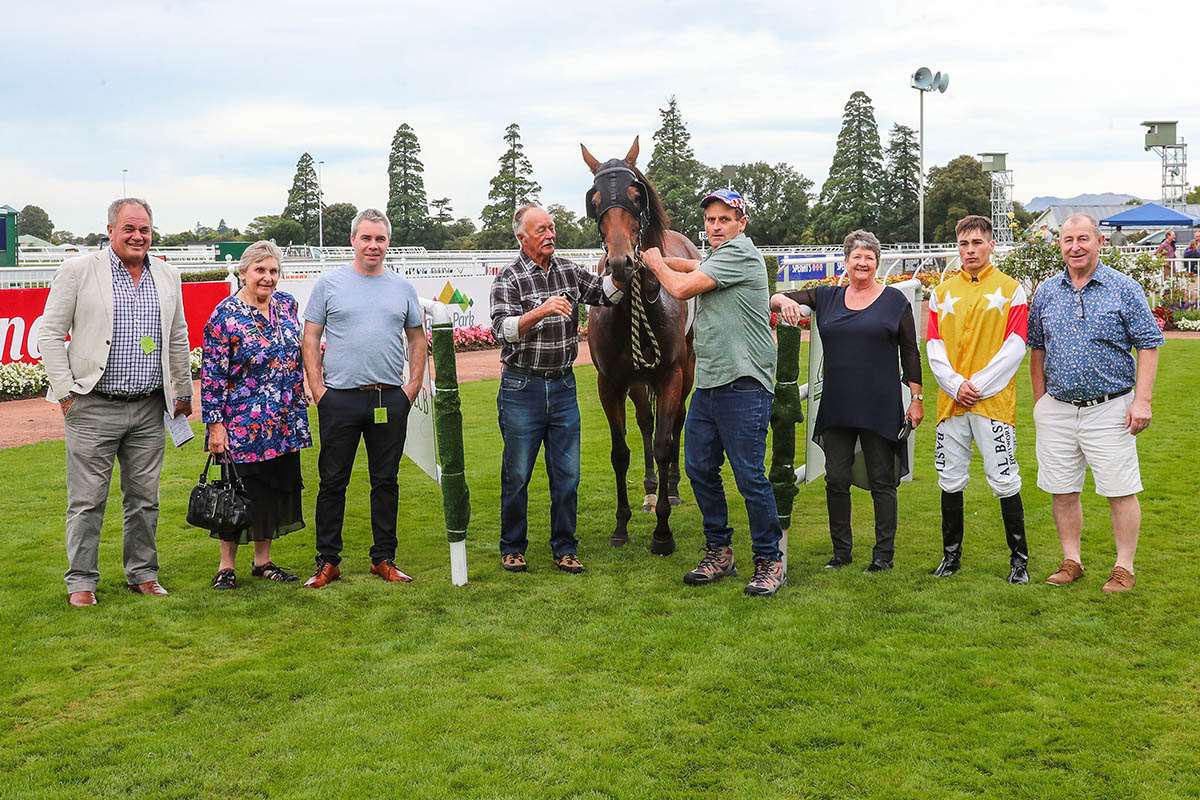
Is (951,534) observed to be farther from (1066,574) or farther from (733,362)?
(733,362)

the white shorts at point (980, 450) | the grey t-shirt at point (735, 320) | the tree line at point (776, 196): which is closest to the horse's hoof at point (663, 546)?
the grey t-shirt at point (735, 320)

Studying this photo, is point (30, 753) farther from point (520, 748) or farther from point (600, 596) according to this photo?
point (600, 596)

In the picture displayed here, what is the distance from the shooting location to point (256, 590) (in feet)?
17.4

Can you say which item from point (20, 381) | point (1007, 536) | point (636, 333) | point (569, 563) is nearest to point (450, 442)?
point (569, 563)

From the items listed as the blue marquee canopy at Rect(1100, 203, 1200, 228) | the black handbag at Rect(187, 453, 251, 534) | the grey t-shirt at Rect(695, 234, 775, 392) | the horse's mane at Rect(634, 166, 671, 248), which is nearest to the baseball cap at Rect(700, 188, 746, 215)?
the grey t-shirt at Rect(695, 234, 775, 392)

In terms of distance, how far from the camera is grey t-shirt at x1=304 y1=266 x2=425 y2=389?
16.8ft

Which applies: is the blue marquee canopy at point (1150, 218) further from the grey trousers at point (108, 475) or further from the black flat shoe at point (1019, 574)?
the grey trousers at point (108, 475)

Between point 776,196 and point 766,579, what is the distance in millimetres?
62042

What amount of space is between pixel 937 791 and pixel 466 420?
27.6 feet

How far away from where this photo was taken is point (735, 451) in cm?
490

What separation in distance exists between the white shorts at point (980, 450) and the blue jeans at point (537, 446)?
1815 millimetres

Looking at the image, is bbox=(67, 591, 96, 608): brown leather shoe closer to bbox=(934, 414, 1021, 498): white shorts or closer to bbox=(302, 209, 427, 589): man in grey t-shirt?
bbox=(302, 209, 427, 589): man in grey t-shirt

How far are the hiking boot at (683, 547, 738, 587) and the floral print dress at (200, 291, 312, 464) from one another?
2.05 metres

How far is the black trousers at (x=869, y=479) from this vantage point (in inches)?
211
